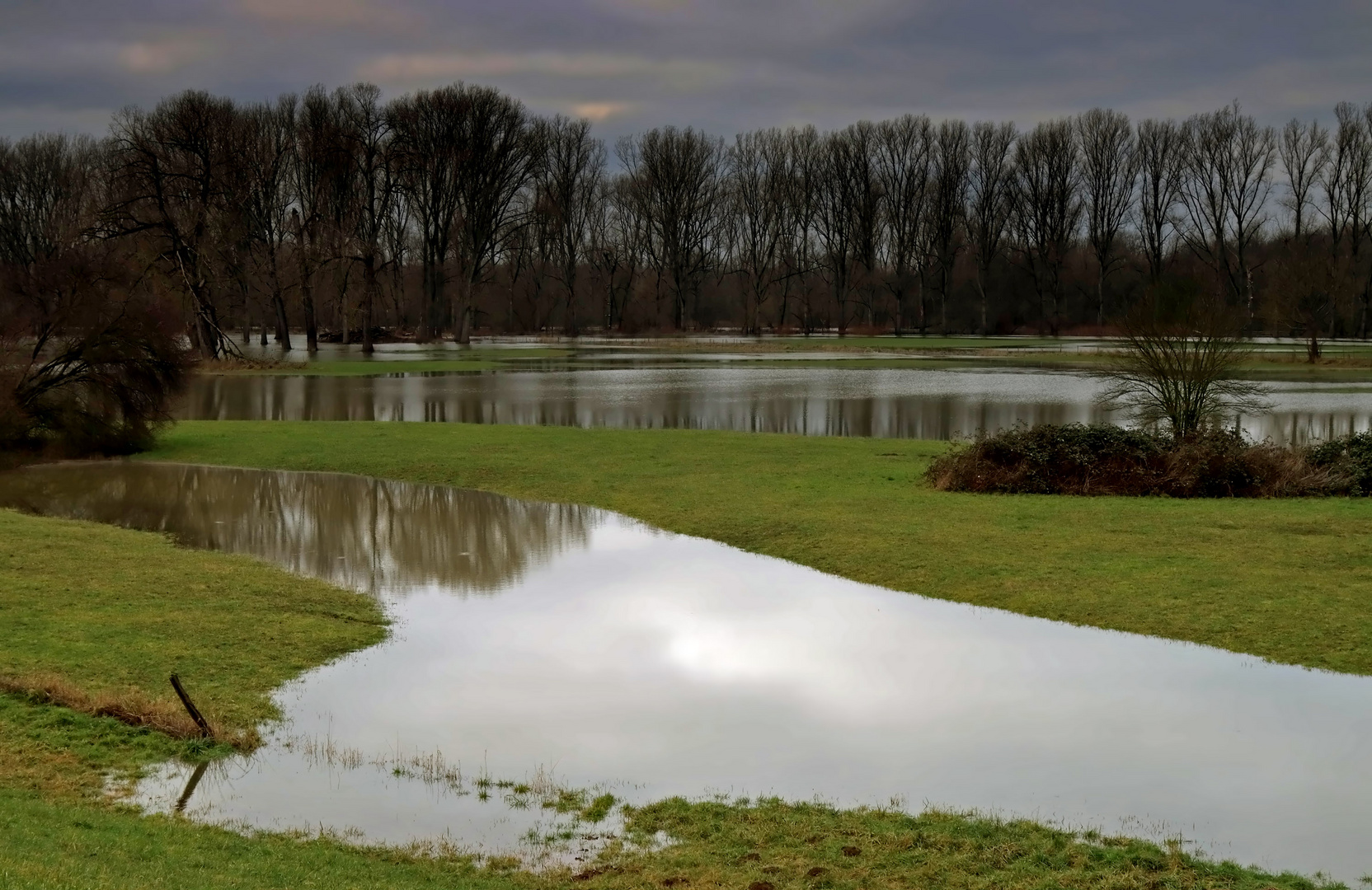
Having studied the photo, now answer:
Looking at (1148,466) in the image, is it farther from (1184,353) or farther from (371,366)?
(371,366)

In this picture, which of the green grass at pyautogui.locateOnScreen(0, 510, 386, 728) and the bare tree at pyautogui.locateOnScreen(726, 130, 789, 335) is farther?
the bare tree at pyautogui.locateOnScreen(726, 130, 789, 335)

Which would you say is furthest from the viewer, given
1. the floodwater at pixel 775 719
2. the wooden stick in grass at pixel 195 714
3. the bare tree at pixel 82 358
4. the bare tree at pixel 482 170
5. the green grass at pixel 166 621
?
the bare tree at pixel 482 170

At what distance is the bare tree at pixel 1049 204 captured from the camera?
98.9m

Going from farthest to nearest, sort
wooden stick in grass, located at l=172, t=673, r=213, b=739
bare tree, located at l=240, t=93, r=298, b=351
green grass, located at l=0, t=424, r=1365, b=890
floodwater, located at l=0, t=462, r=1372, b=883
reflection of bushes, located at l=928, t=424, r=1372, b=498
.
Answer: bare tree, located at l=240, t=93, r=298, b=351 < reflection of bushes, located at l=928, t=424, r=1372, b=498 < wooden stick in grass, located at l=172, t=673, r=213, b=739 < floodwater, located at l=0, t=462, r=1372, b=883 < green grass, located at l=0, t=424, r=1365, b=890

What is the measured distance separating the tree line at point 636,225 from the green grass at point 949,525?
36.7m

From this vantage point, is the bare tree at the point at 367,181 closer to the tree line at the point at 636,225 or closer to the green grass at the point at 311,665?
the tree line at the point at 636,225

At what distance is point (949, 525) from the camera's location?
56.6 feet

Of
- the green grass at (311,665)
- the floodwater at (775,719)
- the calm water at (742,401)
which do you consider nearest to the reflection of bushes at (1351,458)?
the green grass at (311,665)

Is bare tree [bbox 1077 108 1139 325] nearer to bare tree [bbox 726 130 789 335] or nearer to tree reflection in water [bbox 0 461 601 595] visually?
bare tree [bbox 726 130 789 335]

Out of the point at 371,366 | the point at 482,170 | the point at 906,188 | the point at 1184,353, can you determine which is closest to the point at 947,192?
the point at 906,188

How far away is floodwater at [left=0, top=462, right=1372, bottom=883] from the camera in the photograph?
782 cm

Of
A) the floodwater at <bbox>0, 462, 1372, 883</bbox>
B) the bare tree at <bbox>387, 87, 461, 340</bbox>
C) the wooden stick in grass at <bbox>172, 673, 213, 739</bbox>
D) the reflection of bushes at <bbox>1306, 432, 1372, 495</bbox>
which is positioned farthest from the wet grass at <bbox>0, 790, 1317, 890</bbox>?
the bare tree at <bbox>387, 87, 461, 340</bbox>

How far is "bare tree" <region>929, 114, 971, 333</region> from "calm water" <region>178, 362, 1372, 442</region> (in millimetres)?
48601

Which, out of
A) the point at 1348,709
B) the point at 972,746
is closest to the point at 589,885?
the point at 972,746
